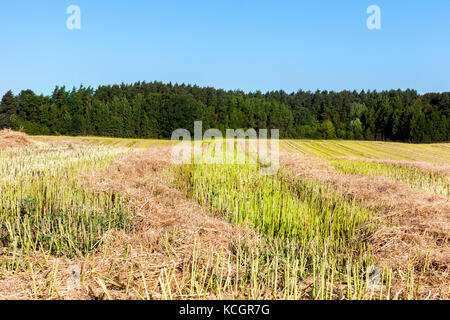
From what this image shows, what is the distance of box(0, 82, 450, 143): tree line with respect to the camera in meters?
60.7

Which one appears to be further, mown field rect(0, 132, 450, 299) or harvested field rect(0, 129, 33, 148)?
harvested field rect(0, 129, 33, 148)

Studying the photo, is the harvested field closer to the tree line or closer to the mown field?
the mown field

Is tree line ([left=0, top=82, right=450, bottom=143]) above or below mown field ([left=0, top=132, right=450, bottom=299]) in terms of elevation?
above

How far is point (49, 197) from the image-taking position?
20.0 ft

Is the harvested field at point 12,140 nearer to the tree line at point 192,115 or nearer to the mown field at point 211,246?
the mown field at point 211,246

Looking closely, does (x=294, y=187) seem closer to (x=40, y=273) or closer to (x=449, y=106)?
(x=40, y=273)

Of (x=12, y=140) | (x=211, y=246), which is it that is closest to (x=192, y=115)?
(x=12, y=140)

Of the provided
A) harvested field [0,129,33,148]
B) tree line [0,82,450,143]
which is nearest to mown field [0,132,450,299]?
harvested field [0,129,33,148]

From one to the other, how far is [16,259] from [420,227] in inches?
268

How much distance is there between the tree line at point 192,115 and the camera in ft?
199

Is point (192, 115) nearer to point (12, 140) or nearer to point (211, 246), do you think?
point (12, 140)

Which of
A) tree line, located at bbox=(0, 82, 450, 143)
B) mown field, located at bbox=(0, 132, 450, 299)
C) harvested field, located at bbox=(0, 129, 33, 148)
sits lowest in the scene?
mown field, located at bbox=(0, 132, 450, 299)

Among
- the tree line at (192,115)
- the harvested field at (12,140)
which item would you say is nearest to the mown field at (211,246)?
the harvested field at (12,140)
